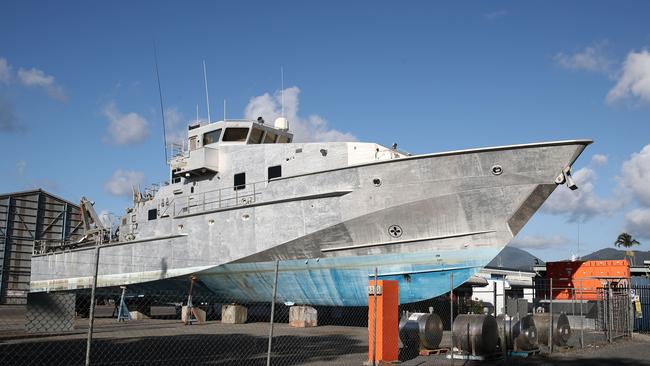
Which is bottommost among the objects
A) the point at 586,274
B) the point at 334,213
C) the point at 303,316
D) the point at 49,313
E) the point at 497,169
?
the point at 303,316

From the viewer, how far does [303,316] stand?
65.1 feet

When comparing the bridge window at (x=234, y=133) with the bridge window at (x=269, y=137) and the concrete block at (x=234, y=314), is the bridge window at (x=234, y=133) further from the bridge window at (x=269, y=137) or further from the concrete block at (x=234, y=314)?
the concrete block at (x=234, y=314)

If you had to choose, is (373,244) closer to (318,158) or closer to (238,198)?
(318,158)

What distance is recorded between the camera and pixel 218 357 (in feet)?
38.4

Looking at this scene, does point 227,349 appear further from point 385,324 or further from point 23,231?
point 23,231

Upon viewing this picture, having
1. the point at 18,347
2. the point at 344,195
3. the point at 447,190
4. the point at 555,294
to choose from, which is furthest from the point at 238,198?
the point at 555,294

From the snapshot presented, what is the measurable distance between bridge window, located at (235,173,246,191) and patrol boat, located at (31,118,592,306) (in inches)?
1.6

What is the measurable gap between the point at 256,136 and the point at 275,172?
141 inches

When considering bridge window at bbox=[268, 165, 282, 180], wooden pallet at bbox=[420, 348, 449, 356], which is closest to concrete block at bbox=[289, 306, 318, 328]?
bridge window at bbox=[268, 165, 282, 180]

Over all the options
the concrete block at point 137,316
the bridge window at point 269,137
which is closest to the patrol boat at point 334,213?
the bridge window at point 269,137

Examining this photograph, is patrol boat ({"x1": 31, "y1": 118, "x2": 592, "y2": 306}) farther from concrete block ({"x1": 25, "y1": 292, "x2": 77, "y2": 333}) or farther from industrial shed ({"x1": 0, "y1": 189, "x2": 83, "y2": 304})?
industrial shed ({"x1": 0, "y1": 189, "x2": 83, "y2": 304})

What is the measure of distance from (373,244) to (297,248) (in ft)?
8.94

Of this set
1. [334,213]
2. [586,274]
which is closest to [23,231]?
[334,213]

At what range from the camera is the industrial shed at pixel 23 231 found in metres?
35.8
